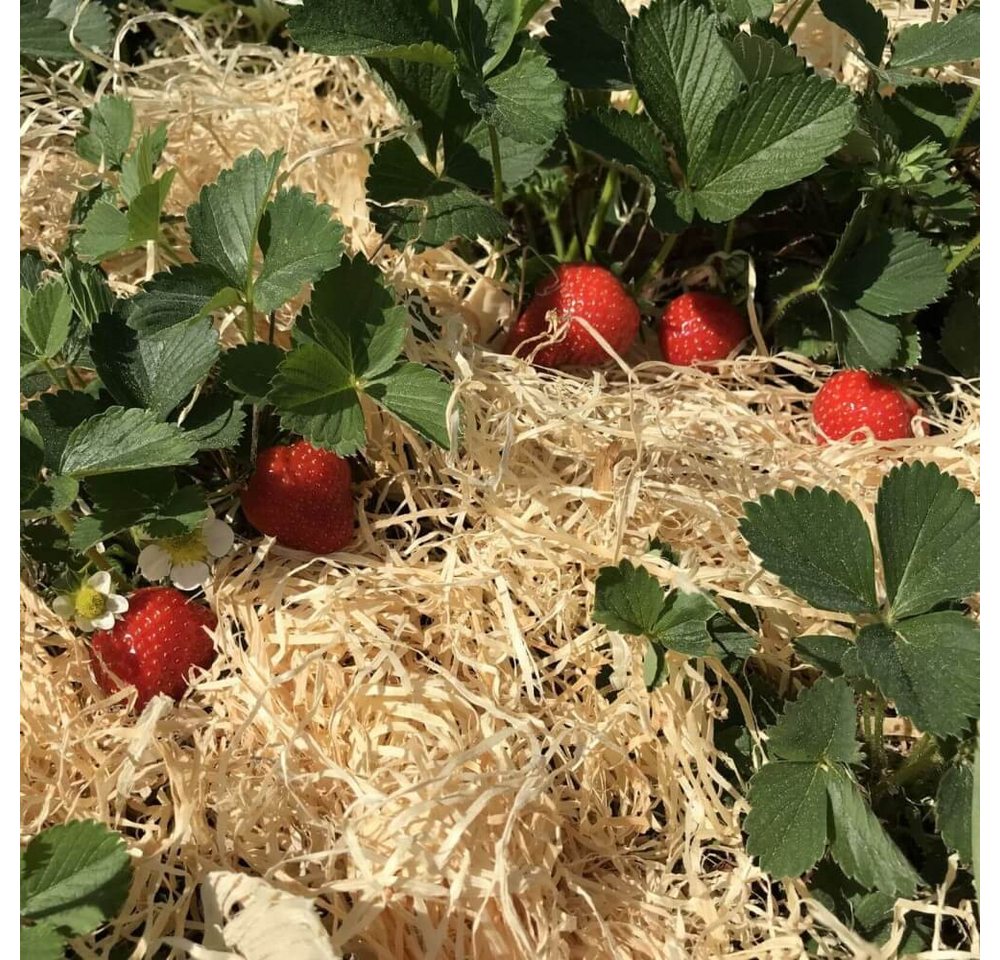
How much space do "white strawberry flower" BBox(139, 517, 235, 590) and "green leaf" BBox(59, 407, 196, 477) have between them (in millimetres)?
102

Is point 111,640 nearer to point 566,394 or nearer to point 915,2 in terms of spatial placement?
point 566,394

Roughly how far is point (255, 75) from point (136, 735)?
2.75 ft

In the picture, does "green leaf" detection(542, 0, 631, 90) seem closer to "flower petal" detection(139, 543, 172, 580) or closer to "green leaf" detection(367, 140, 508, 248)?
"green leaf" detection(367, 140, 508, 248)

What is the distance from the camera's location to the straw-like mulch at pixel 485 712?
0.81 m

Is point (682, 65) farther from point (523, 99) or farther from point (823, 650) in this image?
point (823, 650)

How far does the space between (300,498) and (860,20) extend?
0.70 meters

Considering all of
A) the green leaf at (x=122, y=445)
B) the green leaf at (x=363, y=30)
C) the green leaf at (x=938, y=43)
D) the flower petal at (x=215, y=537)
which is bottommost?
the flower petal at (x=215, y=537)

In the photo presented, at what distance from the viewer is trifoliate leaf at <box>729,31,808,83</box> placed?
103 cm

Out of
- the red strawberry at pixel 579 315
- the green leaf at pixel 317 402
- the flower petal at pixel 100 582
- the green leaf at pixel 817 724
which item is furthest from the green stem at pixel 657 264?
the flower petal at pixel 100 582

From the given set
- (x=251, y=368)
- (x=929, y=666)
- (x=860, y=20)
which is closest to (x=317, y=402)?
(x=251, y=368)

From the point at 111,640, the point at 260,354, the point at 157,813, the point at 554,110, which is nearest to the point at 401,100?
the point at 554,110

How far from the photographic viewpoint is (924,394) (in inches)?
45.6

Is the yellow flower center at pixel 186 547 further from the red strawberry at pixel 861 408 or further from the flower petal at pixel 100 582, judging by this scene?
the red strawberry at pixel 861 408

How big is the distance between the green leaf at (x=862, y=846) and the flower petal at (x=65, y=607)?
2.01ft
